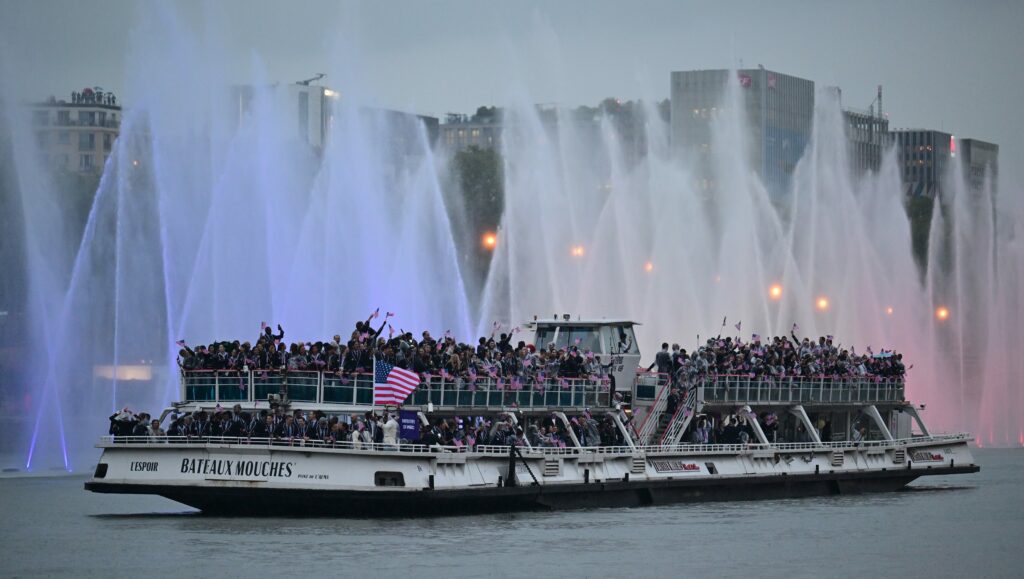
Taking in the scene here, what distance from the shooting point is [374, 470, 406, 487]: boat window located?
47469 mm

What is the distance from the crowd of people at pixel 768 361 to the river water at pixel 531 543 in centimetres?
396

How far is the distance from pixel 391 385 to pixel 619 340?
420 inches

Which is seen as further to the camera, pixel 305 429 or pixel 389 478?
pixel 389 478

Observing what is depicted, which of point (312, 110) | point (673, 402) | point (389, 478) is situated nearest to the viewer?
point (389, 478)

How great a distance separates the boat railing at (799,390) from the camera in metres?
57.4

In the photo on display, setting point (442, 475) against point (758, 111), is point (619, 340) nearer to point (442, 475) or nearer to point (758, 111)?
point (442, 475)

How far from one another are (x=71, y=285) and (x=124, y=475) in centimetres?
3502

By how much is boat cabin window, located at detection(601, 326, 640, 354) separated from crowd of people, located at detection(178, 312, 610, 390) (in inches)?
147

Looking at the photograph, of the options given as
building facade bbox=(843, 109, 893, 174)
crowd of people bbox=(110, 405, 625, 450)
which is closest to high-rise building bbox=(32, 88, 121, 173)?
building facade bbox=(843, 109, 893, 174)

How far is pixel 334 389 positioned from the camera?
49.0 meters

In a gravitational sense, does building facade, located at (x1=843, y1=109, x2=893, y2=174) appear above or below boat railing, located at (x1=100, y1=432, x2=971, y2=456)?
above

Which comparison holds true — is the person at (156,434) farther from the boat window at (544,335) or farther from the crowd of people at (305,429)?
the boat window at (544,335)

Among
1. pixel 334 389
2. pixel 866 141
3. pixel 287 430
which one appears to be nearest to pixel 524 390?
pixel 334 389

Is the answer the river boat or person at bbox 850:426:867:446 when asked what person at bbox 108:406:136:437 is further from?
person at bbox 850:426:867:446
